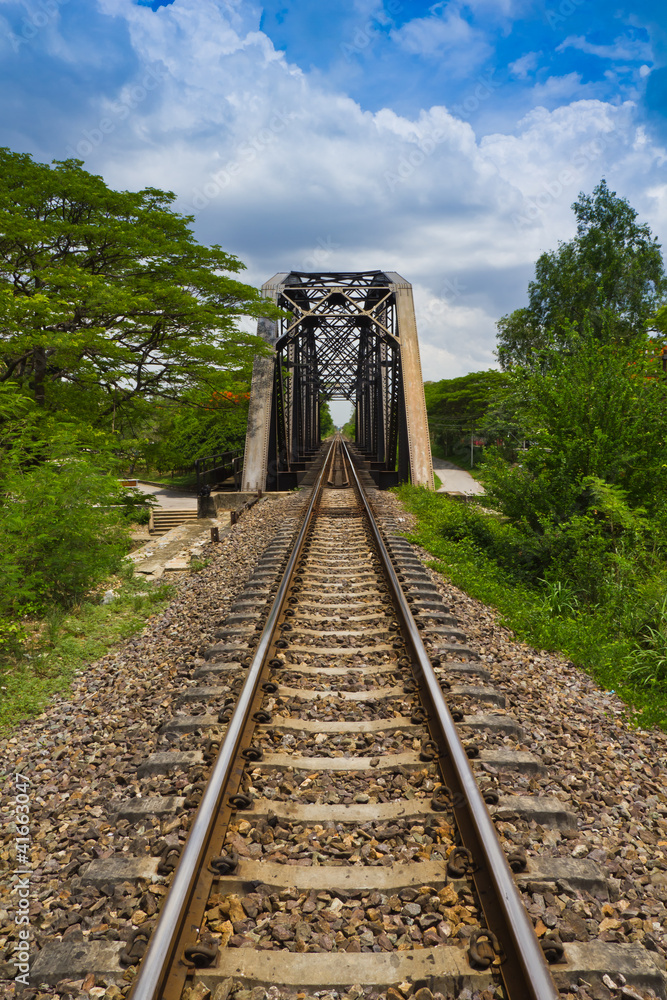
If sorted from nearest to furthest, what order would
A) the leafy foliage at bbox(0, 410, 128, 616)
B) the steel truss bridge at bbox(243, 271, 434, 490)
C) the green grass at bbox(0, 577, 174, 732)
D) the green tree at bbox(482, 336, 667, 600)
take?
the green grass at bbox(0, 577, 174, 732), the leafy foliage at bbox(0, 410, 128, 616), the green tree at bbox(482, 336, 667, 600), the steel truss bridge at bbox(243, 271, 434, 490)

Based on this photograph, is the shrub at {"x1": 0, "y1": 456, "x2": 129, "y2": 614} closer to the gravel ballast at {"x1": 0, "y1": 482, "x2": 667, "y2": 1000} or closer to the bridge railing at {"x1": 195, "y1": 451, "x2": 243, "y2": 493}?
the gravel ballast at {"x1": 0, "y1": 482, "x2": 667, "y2": 1000}

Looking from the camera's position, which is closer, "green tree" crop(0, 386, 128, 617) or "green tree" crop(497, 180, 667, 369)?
"green tree" crop(0, 386, 128, 617)

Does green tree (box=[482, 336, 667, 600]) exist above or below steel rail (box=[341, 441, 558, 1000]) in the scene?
above

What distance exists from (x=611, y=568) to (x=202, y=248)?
36.6 feet

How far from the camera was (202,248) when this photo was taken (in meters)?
12.8

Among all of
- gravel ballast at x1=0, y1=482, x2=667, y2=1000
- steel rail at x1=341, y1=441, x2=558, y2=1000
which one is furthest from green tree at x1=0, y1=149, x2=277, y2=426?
steel rail at x1=341, y1=441, x2=558, y2=1000

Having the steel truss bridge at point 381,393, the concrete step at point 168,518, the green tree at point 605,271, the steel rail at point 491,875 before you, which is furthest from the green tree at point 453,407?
the steel rail at point 491,875

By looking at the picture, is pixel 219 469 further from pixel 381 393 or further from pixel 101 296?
pixel 101 296

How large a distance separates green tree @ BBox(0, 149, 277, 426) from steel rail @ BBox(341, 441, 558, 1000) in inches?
319

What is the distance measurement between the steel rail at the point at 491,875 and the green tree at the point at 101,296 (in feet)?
26.6

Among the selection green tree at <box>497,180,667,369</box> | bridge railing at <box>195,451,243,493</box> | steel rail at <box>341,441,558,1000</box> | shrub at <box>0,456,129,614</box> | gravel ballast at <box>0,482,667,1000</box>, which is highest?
green tree at <box>497,180,667,369</box>

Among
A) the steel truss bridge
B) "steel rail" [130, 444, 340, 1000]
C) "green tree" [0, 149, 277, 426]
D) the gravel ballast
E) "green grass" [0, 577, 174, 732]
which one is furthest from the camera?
the steel truss bridge

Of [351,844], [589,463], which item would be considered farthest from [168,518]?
[351,844]

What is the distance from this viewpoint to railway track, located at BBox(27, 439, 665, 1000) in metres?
1.88
